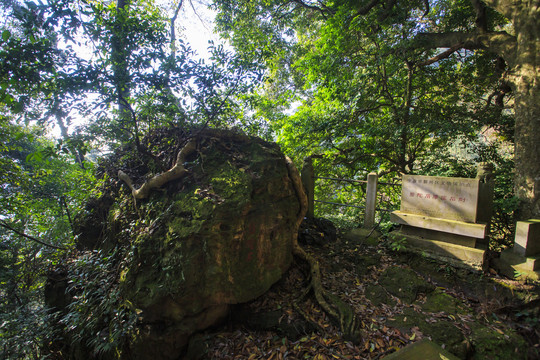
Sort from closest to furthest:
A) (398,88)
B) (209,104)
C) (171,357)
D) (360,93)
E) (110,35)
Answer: (171,357) < (110,35) < (209,104) < (360,93) < (398,88)

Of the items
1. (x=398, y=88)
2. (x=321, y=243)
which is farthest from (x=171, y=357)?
(x=398, y=88)

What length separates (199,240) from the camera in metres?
3.06

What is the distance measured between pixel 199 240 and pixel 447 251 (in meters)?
4.06

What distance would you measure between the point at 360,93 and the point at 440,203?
342 centimetres

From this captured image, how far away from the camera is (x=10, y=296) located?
15.4ft

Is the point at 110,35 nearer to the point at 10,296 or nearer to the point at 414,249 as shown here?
the point at 10,296

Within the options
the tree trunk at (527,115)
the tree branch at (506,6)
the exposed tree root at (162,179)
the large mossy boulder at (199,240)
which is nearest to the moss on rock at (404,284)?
the large mossy boulder at (199,240)

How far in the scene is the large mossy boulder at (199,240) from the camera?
294cm

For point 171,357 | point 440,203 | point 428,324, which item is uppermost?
point 440,203

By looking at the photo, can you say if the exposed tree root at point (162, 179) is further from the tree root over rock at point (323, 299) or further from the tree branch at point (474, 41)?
the tree branch at point (474, 41)

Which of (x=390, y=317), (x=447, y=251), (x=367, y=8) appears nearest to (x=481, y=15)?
(x=367, y=8)

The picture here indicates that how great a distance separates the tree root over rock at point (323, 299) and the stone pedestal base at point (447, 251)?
190 centimetres

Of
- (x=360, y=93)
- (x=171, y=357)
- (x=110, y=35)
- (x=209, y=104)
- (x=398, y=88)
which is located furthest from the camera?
(x=398, y=88)

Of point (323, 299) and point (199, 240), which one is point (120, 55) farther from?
point (323, 299)
